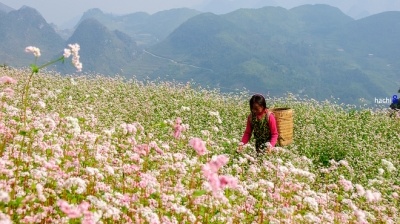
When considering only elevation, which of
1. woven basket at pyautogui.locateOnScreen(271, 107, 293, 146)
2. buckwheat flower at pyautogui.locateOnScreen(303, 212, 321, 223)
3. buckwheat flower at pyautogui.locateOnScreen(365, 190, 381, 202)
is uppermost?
buckwheat flower at pyautogui.locateOnScreen(365, 190, 381, 202)

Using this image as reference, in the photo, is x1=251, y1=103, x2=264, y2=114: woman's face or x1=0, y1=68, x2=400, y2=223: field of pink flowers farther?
x1=251, y1=103, x2=264, y2=114: woman's face

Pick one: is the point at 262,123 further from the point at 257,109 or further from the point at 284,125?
the point at 284,125

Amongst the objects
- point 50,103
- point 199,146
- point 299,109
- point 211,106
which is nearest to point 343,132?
point 299,109

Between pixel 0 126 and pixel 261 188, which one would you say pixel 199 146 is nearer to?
pixel 261 188

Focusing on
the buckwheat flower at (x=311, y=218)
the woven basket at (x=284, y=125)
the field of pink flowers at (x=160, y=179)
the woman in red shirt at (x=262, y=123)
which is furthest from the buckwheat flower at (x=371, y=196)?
the woven basket at (x=284, y=125)

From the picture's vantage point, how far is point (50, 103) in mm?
12664

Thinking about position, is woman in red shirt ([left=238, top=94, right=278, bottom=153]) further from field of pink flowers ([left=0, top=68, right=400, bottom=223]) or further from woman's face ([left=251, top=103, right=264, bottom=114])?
field of pink flowers ([left=0, top=68, right=400, bottom=223])

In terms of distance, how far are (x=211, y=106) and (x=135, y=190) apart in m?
12.8

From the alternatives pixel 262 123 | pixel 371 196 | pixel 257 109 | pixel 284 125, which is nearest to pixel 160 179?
pixel 371 196

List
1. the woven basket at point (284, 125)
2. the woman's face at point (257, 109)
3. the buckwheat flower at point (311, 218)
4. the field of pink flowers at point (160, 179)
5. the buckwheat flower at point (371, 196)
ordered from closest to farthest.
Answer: the buckwheat flower at point (371, 196) < the field of pink flowers at point (160, 179) < the buckwheat flower at point (311, 218) < the woman's face at point (257, 109) < the woven basket at point (284, 125)

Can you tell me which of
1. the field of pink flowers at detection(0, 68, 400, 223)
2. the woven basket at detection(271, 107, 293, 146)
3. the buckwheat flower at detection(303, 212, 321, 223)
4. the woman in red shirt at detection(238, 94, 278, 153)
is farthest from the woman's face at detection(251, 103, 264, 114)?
the buckwheat flower at detection(303, 212, 321, 223)

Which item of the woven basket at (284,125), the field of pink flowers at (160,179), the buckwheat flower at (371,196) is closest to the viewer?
the buckwheat flower at (371,196)

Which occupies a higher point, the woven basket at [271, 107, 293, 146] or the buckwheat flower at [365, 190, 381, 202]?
the buckwheat flower at [365, 190, 381, 202]

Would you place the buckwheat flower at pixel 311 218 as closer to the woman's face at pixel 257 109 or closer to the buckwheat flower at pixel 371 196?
the buckwheat flower at pixel 371 196
